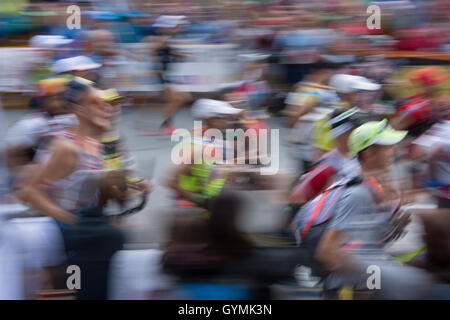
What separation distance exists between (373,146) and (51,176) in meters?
1.39

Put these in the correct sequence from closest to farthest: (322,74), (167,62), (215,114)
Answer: (215,114)
(322,74)
(167,62)

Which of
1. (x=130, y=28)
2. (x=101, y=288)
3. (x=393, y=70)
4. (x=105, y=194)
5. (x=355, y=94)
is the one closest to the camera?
(x=101, y=288)

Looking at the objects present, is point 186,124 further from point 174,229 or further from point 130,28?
point 174,229

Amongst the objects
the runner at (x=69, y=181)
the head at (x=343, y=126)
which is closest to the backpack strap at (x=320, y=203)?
the head at (x=343, y=126)

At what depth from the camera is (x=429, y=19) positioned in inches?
275

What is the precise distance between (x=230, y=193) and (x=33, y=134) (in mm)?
1513

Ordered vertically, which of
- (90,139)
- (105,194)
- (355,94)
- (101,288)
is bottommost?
A: (101,288)

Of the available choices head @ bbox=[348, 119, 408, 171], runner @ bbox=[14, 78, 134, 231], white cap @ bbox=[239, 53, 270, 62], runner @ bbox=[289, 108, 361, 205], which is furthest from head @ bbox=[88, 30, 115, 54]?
head @ bbox=[348, 119, 408, 171]

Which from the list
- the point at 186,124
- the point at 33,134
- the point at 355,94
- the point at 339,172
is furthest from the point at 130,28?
the point at 339,172

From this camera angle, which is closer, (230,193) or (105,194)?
(230,193)

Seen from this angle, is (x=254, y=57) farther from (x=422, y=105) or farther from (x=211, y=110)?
(x=211, y=110)

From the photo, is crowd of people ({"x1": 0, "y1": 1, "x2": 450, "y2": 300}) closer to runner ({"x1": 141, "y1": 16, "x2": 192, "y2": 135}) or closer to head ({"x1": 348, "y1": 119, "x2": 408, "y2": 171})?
head ({"x1": 348, "y1": 119, "x2": 408, "y2": 171})

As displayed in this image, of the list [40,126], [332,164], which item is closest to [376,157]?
[332,164]

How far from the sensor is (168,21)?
24.1ft
